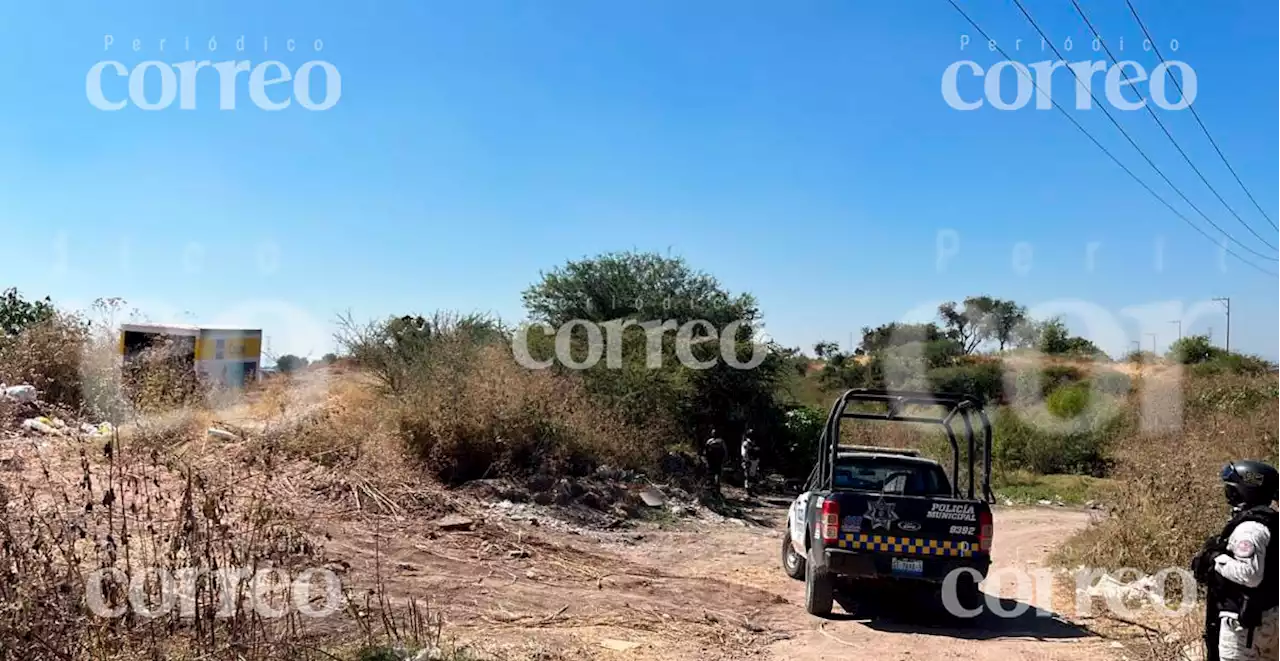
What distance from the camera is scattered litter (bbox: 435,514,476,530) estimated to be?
42.6ft

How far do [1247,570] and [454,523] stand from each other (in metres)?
10.1

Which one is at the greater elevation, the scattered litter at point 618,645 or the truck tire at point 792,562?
the scattered litter at point 618,645

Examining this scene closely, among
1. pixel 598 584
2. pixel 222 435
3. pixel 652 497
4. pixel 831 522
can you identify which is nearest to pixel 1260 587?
pixel 831 522

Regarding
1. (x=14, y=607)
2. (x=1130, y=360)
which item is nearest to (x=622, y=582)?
(x=14, y=607)

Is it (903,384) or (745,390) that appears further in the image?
(903,384)

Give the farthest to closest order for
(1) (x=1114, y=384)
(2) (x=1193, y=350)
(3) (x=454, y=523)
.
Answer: (2) (x=1193, y=350)
(1) (x=1114, y=384)
(3) (x=454, y=523)

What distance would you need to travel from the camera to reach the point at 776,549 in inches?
587

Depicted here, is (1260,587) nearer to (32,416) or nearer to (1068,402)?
(32,416)

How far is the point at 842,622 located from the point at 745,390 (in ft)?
54.3

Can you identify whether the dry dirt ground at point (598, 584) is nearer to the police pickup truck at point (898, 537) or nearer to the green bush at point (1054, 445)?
the police pickup truck at point (898, 537)

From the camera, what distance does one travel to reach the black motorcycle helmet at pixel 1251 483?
5348 mm

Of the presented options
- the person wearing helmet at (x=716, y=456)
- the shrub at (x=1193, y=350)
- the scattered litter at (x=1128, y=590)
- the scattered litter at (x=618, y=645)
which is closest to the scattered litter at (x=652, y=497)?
the person wearing helmet at (x=716, y=456)

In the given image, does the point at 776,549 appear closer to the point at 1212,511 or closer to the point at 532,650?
the point at 1212,511

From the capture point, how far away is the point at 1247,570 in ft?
16.9
